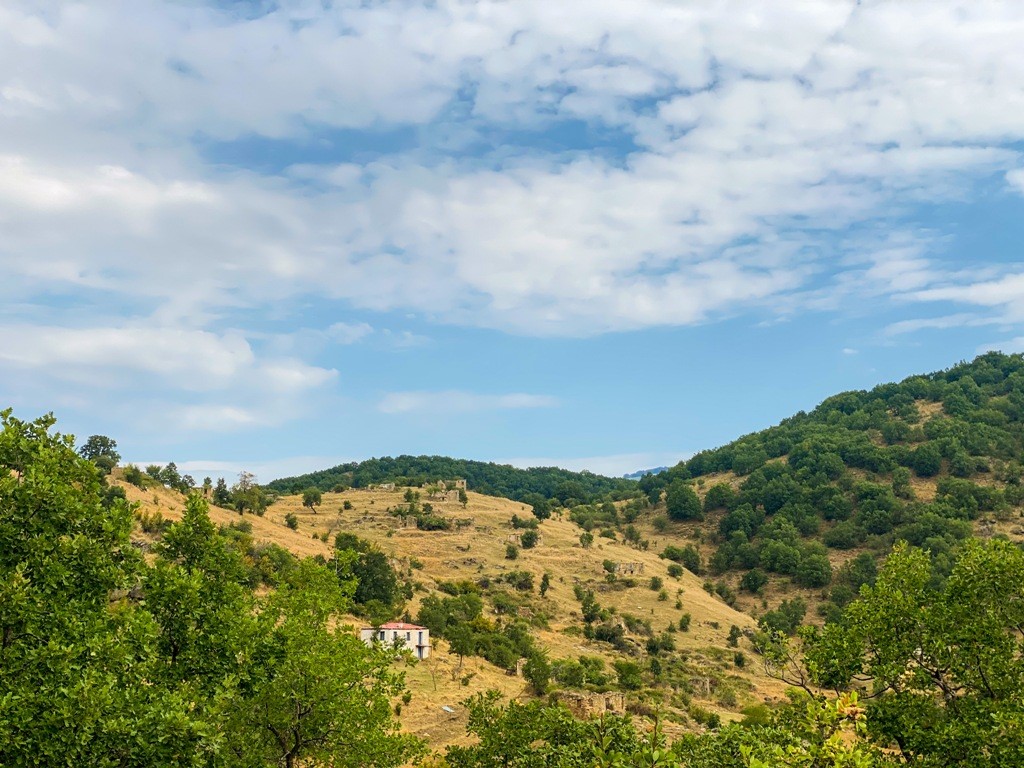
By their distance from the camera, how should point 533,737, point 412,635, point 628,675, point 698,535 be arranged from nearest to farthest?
point 533,737, point 628,675, point 412,635, point 698,535

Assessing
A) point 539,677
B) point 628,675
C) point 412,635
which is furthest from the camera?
point 412,635

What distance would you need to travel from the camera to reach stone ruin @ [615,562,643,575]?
94438 millimetres

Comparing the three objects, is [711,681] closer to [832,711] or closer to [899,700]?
[899,700]

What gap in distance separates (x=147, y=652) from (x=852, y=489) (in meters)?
134

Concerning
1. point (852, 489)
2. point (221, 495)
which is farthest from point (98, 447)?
point (852, 489)

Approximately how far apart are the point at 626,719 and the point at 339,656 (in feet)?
22.4

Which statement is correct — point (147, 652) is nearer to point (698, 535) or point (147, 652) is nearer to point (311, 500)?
point (311, 500)

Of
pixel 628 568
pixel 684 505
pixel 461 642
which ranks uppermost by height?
pixel 684 505

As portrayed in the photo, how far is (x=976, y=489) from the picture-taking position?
115m

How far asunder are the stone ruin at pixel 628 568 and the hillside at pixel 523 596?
4.22 feet

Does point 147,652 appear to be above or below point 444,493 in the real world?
below

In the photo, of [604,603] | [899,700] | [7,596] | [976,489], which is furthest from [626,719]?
[976,489]

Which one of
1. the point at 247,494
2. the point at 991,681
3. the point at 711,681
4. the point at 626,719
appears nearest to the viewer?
the point at 626,719

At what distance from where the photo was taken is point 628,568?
9569cm
